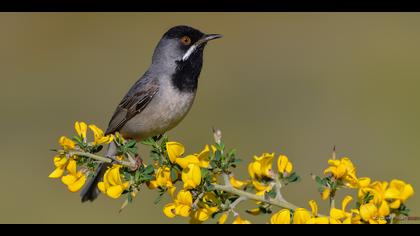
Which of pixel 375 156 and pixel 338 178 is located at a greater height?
pixel 375 156

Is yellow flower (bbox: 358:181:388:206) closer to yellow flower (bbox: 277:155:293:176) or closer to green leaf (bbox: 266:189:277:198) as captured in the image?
green leaf (bbox: 266:189:277:198)

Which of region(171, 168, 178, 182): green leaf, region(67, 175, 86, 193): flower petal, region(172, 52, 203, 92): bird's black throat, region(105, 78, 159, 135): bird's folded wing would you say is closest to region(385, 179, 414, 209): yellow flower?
region(171, 168, 178, 182): green leaf

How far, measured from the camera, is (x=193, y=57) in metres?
6.14

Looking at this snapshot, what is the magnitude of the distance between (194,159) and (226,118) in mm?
11561

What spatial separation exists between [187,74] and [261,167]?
3027 mm

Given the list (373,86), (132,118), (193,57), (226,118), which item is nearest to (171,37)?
(193,57)

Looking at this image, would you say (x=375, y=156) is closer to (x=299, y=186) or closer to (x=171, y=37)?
(x=299, y=186)

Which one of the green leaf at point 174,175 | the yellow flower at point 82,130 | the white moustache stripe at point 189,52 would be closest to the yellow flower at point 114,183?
the green leaf at point 174,175

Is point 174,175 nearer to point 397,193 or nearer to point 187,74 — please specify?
point 397,193

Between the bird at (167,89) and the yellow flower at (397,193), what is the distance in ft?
11.3

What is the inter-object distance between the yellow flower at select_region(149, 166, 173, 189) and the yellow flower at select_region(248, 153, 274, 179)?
1.42 ft

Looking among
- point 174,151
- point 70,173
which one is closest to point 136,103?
point 70,173

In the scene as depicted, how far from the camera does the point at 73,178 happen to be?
3498 mm

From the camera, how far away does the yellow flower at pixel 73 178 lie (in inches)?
136
